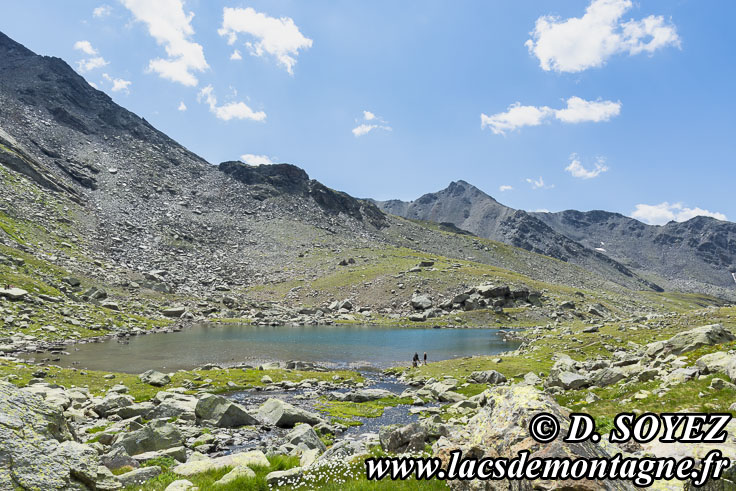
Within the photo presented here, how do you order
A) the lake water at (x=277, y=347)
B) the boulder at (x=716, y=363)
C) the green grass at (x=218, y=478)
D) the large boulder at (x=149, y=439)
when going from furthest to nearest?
the lake water at (x=277, y=347), the boulder at (x=716, y=363), the large boulder at (x=149, y=439), the green grass at (x=218, y=478)

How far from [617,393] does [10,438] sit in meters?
28.2

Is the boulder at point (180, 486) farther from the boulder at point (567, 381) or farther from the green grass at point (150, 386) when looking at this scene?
the boulder at point (567, 381)

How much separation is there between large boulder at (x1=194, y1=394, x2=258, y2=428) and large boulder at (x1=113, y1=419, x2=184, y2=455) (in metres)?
6.71

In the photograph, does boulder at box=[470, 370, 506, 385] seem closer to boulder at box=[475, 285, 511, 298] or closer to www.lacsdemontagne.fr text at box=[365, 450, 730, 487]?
www.lacsdemontagne.fr text at box=[365, 450, 730, 487]

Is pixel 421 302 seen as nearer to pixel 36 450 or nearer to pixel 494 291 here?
pixel 494 291

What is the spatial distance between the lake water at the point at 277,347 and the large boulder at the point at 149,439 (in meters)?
33.8

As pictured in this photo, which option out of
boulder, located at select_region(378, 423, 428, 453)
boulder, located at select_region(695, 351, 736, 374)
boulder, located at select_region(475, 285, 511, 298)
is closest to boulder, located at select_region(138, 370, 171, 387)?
boulder, located at select_region(378, 423, 428, 453)

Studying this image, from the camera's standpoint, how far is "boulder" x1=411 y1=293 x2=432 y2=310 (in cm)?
13312

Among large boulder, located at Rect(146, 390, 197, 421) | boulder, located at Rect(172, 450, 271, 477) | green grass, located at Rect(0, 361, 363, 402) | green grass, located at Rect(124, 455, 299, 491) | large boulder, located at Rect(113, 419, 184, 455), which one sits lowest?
green grass, located at Rect(0, 361, 363, 402)

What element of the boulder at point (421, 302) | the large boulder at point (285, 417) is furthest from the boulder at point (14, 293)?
the boulder at point (421, 302)

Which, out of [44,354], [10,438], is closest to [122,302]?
[44,354]

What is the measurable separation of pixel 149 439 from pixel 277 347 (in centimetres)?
5430

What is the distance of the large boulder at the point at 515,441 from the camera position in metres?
7.92

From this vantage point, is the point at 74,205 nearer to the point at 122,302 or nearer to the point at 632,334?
the point at 122,302
